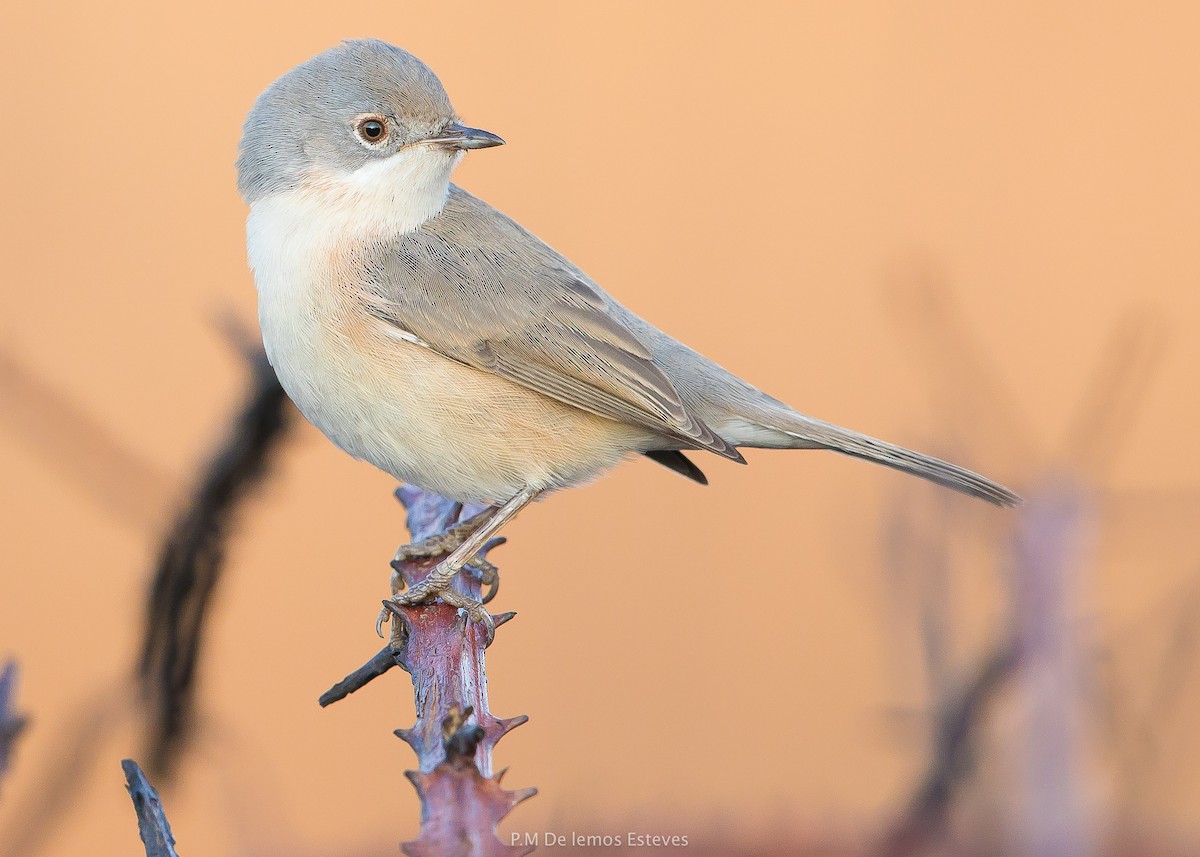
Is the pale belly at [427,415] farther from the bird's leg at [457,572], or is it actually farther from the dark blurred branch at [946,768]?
the dark blurred branch at [946,768]

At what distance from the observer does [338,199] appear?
2.98 m

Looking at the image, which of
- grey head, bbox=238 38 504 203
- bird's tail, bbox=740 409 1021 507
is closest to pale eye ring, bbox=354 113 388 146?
grey head, bbox=238 38 504 203

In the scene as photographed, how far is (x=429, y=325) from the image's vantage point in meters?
2.86

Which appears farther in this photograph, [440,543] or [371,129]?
[440,543]

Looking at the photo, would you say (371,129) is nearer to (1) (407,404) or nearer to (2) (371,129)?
(2) (371,129)

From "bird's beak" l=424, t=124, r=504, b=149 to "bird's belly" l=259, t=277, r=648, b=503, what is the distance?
529 mm

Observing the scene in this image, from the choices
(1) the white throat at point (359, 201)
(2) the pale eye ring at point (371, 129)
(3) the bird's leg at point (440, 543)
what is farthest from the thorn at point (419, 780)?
(2) the pale eye ring at point (371, 129)

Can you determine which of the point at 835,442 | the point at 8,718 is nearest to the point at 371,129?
the point at 835,442

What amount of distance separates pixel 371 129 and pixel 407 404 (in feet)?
2.51

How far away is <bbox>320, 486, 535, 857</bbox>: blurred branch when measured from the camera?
1069mm

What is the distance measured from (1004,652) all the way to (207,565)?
1.11 meters

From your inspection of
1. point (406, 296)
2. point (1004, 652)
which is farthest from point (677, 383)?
point (1004, 652)

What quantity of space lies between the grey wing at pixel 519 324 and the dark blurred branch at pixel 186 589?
118 centimetres

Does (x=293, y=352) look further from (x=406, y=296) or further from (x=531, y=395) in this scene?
(x=531, y=395)
